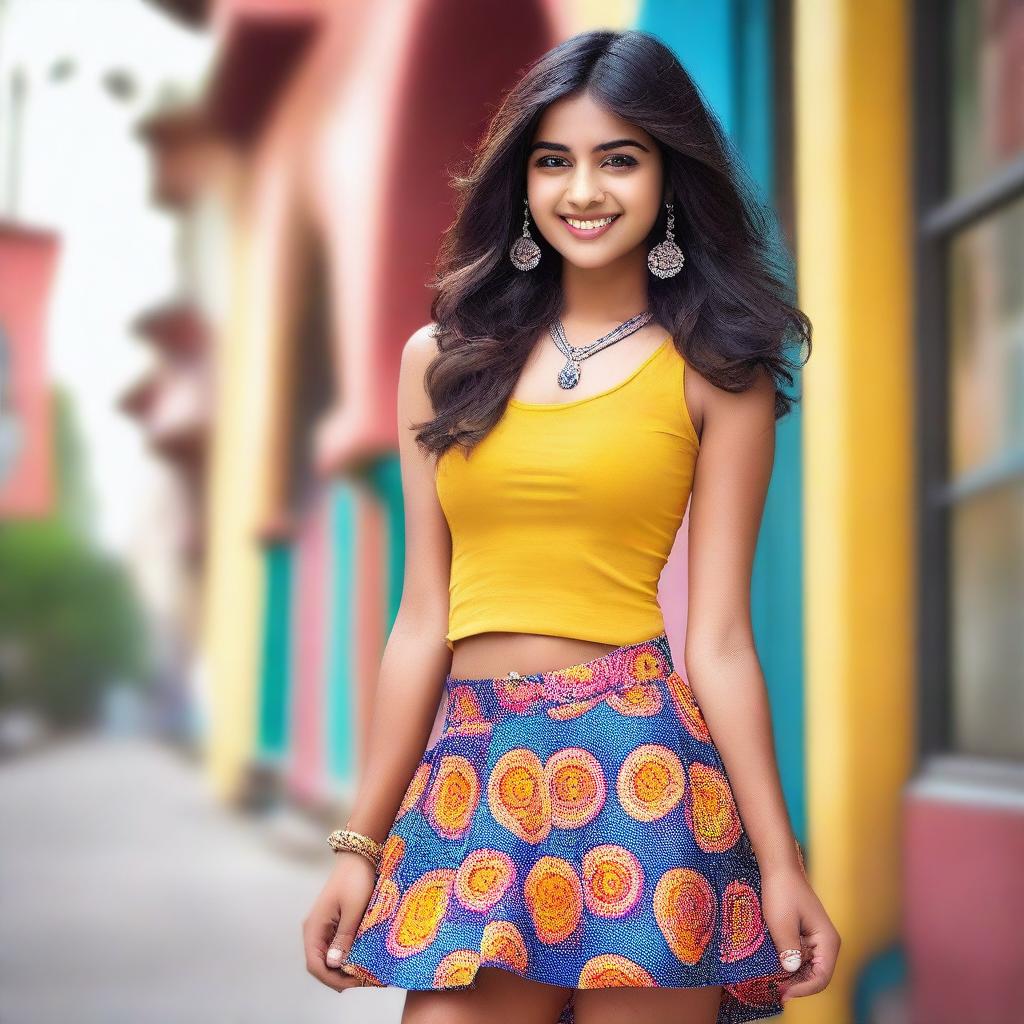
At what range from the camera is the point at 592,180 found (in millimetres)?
1882

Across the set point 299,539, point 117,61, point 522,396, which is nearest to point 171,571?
point 299,539

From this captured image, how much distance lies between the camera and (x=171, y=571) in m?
7.66

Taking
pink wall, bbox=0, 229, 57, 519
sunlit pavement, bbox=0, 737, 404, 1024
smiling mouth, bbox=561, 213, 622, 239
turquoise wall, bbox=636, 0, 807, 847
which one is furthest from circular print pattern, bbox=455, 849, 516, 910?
pink wall, bbox=0, 229, 57, 519

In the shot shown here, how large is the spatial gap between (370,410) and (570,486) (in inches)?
145

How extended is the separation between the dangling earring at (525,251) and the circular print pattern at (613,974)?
A: 879mm

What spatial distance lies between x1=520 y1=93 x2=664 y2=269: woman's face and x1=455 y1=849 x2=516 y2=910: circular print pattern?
724 millimetres

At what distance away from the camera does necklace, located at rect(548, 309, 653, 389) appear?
74.4 inches

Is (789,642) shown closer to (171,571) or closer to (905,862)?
(905,862)

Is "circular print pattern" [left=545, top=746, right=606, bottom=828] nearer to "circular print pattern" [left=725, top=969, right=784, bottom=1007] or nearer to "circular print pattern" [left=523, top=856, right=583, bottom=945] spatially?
"circular print pattern" [left=523, top=856, right=583, bottom=945]

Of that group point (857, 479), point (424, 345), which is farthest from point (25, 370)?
point (424, 345)

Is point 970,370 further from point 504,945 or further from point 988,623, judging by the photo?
point 504,945

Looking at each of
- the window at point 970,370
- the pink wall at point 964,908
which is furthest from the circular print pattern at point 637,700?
the window at point 970,370

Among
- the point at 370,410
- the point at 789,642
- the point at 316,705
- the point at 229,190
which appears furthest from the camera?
the point at 229,190

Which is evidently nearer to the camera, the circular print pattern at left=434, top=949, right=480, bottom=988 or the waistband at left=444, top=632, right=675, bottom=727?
the circular print pattern at left=434, top=949, right=480, bottom=988
